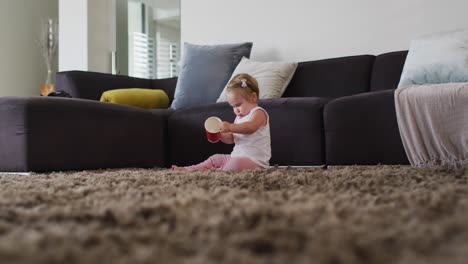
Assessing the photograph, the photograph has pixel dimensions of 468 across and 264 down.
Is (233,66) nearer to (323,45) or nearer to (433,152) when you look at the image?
(323,45)

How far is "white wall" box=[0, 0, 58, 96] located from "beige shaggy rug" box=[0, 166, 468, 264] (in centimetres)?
439

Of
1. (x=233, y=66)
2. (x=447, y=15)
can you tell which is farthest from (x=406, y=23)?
(x=233, y=66)

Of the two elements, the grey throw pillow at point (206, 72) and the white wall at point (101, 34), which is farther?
the white wall at point (101, 34)

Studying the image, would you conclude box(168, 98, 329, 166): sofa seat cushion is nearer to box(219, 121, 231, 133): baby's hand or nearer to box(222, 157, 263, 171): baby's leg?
box(222, 157, 263, 171): baby's leg

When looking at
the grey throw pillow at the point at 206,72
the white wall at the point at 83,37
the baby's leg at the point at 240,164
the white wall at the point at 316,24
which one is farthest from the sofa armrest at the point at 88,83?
the baby's leg at the point at 240,164

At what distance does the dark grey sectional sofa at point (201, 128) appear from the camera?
2268mm

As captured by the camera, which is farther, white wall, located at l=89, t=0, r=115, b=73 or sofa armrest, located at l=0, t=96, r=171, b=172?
white wall, located at l=89, t=0, r=115, b=73

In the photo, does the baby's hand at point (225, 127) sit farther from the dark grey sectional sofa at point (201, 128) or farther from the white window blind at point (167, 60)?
the white window blind at point (167, 60)

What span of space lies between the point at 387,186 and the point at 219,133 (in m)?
1.10

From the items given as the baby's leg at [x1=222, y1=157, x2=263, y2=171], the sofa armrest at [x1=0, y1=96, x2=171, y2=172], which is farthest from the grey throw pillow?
the baby's leg at [x1=222, y1=157, x2=263, y2=171]

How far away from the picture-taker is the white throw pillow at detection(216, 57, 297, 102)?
3057 millimetres

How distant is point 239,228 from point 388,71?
248 cm

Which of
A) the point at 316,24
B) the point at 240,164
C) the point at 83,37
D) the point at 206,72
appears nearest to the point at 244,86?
the point at 240,164

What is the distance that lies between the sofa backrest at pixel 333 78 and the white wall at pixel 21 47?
10.3 ft
